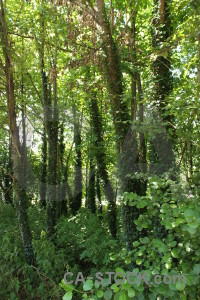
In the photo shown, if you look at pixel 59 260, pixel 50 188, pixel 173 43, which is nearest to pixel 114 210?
pixel 50 188

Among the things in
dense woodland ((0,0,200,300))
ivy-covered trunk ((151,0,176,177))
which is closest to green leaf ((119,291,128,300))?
dense woodland ((0,0,200,300))

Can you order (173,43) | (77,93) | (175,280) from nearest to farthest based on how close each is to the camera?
1. (175,280)
2. (173,43)
3. (77,93)

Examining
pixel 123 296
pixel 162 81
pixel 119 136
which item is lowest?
pixel 123 296

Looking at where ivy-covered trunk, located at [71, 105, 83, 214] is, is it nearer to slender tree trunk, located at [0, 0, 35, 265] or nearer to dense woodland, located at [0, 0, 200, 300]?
dense woodland, located at [0, 0, 200, 300]

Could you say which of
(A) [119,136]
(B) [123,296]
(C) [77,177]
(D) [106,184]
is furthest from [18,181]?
(C) [77,177]

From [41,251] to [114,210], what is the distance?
11.3 feet

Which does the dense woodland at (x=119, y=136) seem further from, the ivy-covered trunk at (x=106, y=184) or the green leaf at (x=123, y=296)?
the ivy-covered trunk at (x=106, y=184)

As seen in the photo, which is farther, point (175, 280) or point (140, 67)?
point (140, 67)

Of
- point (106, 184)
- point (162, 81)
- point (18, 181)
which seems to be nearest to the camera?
point (162, 81)

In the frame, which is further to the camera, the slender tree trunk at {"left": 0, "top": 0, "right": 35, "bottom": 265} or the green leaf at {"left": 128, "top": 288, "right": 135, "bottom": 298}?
the slender tree trunk at {"left": 0, "top": 0, "right": 35, "bottom": 265}

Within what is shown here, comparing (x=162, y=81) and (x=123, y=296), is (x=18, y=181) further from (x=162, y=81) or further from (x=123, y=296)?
(x=123, y=296)

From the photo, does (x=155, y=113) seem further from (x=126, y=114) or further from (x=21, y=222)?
(x=21, y=222)

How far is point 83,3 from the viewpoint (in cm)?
484

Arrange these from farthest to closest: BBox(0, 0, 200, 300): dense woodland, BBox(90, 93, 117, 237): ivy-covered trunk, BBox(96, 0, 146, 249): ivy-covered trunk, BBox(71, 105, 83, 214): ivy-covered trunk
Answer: BBox(71, 105, 83, 214): ivy-covered trunk → BBox(90, 93, 117, 237): ivy-covered trunk → BBox(96, 0, 146, 249): ivy-covered trunk → BBox(0, 0, 200, 300): dense woodland
